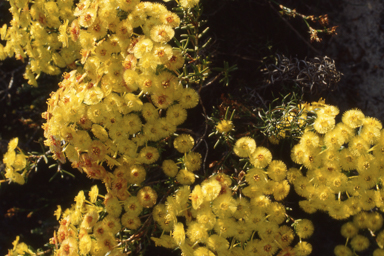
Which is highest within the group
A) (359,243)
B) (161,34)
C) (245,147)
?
(161,34)

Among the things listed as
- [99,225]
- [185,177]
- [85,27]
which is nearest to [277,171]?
[185,177]

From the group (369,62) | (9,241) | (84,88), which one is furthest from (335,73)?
(9,241)

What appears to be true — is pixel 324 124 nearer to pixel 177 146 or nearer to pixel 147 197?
pixel 177 146

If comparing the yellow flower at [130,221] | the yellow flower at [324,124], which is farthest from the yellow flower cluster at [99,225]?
the yellow flower at [324,124]

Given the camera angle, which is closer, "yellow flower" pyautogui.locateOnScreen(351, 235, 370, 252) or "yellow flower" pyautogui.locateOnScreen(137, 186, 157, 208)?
"yellow flower" pyautogui.locateOnScreen(137, 186, 157, 208)

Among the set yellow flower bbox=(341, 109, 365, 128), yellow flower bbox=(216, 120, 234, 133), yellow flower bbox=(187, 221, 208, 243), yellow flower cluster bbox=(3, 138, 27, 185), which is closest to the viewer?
yellow flower bbox=(187, 221, 208, 243)

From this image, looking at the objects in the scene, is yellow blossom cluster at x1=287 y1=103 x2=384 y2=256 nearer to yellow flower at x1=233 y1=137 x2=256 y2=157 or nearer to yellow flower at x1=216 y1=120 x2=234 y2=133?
yellow flower at x1=233 y1=137 x2=256 y2=157

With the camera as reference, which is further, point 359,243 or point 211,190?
point 359,243

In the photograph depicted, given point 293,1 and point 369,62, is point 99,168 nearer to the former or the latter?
point 293,1

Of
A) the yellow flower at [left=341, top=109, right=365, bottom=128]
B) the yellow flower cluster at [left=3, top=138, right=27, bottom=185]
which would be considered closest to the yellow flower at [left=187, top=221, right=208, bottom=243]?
the yellow flower at [left=341, top=109, right=365, bottom=128]

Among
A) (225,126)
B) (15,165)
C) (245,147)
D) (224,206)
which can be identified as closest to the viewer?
(224,206)

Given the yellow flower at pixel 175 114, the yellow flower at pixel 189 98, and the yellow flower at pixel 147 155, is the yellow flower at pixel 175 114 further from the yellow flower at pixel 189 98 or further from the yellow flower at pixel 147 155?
the yellow flower at pixel 147 155
